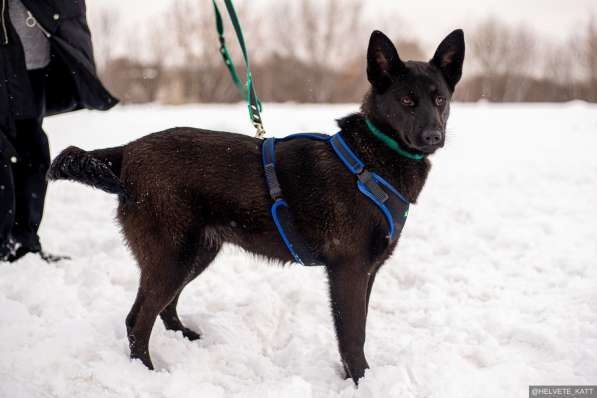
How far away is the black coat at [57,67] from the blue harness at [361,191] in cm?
184

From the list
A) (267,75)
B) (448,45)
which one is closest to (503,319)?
(448,45)

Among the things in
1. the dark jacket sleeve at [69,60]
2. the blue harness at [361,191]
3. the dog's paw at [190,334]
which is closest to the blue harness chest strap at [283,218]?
the blue harness at [361,191]

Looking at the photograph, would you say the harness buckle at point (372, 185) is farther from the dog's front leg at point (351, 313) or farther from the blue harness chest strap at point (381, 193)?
the dog's front leg at point (351, 313)

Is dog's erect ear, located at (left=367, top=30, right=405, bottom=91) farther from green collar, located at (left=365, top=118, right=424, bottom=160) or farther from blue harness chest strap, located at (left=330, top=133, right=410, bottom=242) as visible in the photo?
blue harness chest strap, located at (left=330, top=133, right=410, bottom=242)

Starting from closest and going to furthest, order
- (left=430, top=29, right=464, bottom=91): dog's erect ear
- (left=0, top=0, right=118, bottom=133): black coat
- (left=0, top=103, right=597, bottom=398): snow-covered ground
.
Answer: (left=0, top=103, right=597, bottom=398): snow-covered ground
(left=430, top=29, right=464, bottom=91): dog's erect ear
(left=0, top=0, right=118, bottom=133): black coat

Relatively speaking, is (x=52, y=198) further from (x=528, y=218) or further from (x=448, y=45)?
(x=528, y=218)

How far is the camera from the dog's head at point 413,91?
2.55 metres

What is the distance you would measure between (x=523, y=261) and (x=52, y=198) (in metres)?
5.44

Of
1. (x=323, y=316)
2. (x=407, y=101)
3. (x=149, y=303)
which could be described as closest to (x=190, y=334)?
(x=149, y=303)

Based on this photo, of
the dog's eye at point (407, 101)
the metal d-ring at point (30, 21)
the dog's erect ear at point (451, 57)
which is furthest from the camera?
the metal d-ring at point (30, 21)

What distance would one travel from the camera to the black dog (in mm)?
2510

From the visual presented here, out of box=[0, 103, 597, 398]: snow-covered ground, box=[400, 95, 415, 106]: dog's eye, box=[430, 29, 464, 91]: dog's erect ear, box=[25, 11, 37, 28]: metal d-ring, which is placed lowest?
box=[0, 103, 597, 398]: snow-covered ground

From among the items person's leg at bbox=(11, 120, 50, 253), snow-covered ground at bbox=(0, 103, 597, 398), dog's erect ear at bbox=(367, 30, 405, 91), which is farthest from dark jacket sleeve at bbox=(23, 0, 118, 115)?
dog's erect ear at bbox=(367, 30, 405, 91)

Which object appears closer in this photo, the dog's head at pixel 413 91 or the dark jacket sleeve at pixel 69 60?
the dog's head at pixel 413 91
